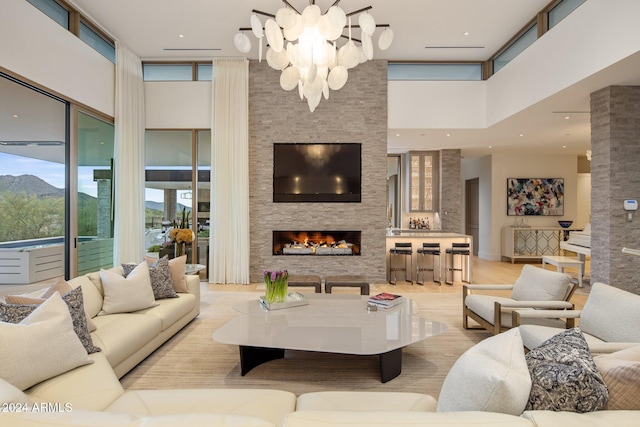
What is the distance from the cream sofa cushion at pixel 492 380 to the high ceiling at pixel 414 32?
4233mm

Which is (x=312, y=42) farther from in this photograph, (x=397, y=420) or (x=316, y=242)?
(x=316, y=242)

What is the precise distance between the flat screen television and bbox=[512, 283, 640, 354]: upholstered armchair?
409 centimetres

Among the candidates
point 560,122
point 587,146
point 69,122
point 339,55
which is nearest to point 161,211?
point 69,122

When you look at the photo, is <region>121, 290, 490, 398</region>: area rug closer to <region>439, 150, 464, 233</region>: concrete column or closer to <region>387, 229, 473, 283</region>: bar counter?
<region>387, 229, 473, 283</region>: bar counter

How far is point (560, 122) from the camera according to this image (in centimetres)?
651

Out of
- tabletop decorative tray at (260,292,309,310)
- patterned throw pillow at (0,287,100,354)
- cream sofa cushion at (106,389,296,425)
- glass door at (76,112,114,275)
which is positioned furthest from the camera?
glass door at (76,112,114,275)

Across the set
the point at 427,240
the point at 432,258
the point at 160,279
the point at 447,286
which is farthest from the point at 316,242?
the point at 160,279

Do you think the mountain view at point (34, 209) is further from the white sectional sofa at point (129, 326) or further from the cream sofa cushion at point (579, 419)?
the cream sofa cushion at point (579, 419)

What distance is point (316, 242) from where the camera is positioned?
6906 mm

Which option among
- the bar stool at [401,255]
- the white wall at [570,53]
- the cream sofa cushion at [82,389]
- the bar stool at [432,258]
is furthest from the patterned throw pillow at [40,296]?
the white wall at [570,53]

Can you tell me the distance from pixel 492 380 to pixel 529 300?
288cm

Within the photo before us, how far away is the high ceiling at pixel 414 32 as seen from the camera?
4996 millimetres

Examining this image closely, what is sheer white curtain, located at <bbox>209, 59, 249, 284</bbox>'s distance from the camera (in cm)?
661

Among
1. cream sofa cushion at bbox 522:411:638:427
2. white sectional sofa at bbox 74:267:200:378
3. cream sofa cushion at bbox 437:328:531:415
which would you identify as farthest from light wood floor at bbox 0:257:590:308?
cream sofa cushion at bbox 522:411:638:427
